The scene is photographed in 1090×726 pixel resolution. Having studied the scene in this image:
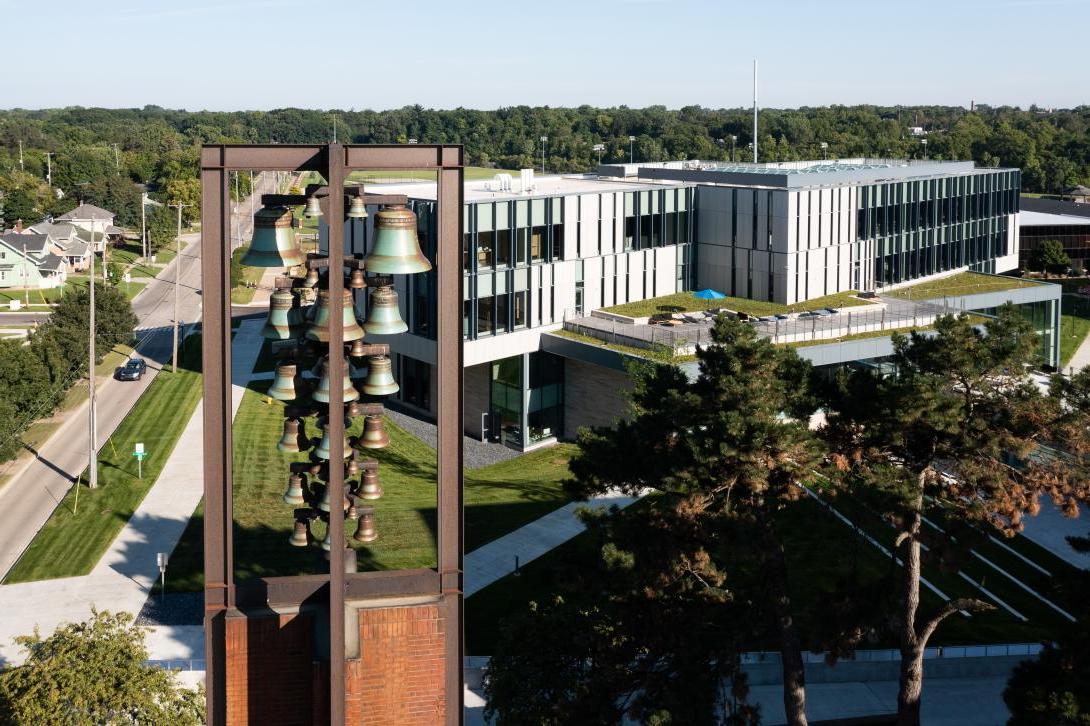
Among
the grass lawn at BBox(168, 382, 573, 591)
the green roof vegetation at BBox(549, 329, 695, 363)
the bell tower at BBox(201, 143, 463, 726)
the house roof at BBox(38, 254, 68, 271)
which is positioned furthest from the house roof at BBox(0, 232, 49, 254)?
the bell tower at BBox(201, 143, 463, 726)

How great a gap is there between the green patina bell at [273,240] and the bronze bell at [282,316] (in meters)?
0.33

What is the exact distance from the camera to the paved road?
38.9m

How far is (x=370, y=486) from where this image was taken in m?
12.5

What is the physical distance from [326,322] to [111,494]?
111ft

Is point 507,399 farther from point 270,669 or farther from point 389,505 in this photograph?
point 270,669

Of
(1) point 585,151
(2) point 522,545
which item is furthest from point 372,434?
(1) point 585,151

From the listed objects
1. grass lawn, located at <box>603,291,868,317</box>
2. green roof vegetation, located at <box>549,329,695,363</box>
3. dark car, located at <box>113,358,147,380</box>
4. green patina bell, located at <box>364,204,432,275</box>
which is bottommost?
dark car, located at <box>113,358,147,380</box>

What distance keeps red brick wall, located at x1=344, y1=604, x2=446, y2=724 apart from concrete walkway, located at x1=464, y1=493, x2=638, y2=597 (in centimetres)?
2165

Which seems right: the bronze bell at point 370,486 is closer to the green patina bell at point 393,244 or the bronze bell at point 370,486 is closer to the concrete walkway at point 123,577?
the green patina bell at point 393,244

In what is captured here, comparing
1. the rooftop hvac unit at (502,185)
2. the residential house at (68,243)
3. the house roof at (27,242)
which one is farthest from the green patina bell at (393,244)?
the residential house at (68,243)

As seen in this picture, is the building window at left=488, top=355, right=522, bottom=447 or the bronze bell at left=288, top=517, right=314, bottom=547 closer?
the bronze bell at left=288, top=517, right=314, bottom=547

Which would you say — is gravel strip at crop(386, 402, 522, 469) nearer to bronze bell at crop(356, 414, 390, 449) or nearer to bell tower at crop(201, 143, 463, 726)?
bronze bell at crop(356, 414, 390, 449)

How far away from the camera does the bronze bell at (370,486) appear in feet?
40.8

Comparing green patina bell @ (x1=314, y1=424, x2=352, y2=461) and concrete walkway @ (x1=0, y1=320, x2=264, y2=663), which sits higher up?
green patina bell @ (x1=314, y1=424, x2=352, y2=461)
